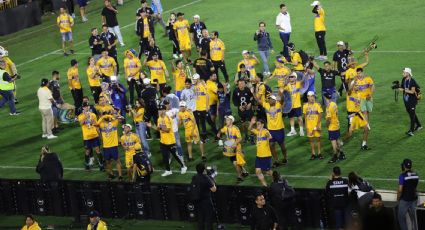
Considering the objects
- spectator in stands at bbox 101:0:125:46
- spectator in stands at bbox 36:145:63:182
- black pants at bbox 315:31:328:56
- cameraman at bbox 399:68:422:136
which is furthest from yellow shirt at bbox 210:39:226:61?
spectator in stands at bbox 36:145:63:182

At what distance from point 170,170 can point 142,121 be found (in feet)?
4.82

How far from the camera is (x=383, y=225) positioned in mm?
18844

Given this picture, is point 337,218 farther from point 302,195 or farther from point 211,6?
point 211,6

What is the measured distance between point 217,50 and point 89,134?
23.1ft

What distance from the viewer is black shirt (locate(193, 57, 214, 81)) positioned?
96.1ft

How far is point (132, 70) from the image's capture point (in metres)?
30.2

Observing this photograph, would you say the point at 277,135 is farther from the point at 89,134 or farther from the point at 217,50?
the point at 217,50

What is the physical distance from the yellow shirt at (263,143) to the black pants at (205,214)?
2579 mm

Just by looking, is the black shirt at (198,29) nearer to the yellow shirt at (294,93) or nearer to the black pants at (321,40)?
the black pants at (321,40)

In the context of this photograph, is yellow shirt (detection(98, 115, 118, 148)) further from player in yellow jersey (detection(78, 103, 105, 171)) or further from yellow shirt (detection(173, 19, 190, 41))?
yellow shirt (detection(173, 19, 190, 41))

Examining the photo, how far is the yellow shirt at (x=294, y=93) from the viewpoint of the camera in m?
26.5

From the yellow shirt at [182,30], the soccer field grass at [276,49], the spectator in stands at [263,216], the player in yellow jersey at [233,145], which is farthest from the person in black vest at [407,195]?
the yellow shirt at [182,30]

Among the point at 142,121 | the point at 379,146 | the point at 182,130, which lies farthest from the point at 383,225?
the point at 182,130

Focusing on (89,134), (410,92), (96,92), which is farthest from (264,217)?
(96,92)
